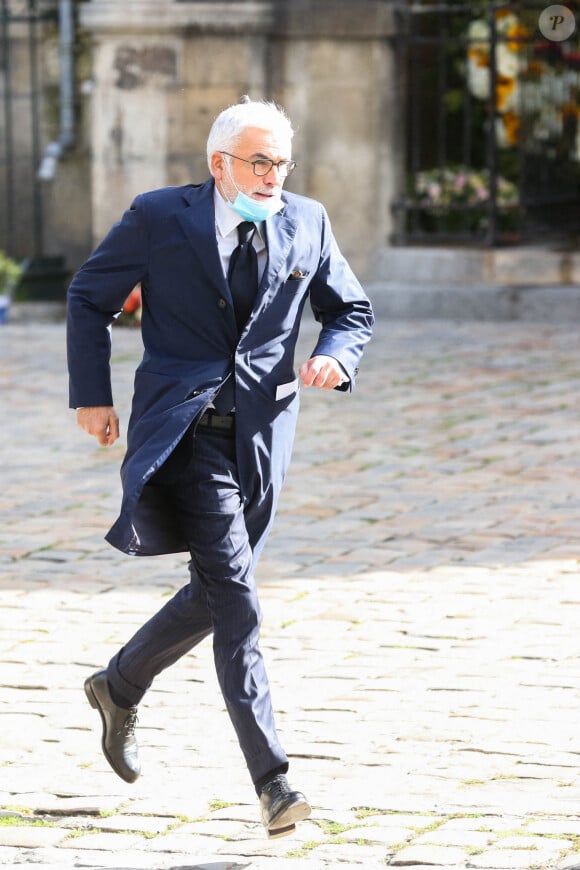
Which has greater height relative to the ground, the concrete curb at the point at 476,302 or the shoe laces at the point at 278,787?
the shoe laces at the point at 278,787

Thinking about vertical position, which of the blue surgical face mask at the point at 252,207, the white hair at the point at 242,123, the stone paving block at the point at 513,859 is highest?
the white hair at the point at 242,123

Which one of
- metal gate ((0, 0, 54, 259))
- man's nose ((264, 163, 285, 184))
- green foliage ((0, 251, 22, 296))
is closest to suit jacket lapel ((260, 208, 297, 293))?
man's nose ((264, 163, 285, 184))

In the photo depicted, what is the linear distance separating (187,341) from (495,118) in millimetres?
9735

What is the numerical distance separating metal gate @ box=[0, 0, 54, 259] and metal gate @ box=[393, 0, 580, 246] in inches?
117

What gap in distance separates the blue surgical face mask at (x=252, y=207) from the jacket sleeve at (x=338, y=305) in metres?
0.25

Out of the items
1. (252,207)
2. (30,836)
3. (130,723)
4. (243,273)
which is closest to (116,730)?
(130,723)

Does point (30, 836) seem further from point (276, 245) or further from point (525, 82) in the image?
point (525, 82)

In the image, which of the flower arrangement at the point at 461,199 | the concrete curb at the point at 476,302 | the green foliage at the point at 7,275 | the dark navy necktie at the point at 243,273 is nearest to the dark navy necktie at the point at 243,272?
the dark navy necktie at the point at 243,273

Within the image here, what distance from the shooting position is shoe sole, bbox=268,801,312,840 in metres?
3.64

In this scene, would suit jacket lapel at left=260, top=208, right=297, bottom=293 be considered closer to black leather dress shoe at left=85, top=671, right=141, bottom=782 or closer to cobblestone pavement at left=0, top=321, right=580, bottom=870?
black leather dress shoe at left=85, top=671, right=141, bottom=782

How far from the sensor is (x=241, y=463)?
3906 mm

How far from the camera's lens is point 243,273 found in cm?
394

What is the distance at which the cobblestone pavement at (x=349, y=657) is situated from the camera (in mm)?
3805

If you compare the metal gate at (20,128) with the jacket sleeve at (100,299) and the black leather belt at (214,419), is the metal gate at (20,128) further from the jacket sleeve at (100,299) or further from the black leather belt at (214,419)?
the black leather belt at (214,419)
